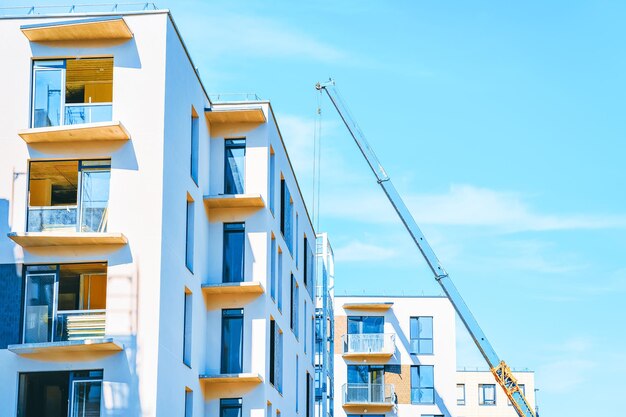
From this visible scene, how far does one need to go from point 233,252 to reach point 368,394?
1477 inches

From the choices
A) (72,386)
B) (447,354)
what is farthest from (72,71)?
(447,354)

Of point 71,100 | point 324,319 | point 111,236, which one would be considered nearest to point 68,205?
point 111,236

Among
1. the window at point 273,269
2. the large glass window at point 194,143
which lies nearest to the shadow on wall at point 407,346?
the window at point 273,269

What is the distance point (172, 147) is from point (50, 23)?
182 inches

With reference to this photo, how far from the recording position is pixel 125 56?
30750 millimetres

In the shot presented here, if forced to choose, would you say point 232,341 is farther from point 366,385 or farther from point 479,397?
point 479,397

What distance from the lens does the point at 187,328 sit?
108 ft

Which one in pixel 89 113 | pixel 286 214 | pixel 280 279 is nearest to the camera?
pixel 89 113

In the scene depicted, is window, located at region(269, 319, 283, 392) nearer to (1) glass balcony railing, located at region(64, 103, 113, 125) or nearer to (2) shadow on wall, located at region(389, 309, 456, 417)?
(1) glass balcony railing, located at region(64, 103, 113, 125)

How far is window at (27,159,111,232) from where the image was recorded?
2992 cm

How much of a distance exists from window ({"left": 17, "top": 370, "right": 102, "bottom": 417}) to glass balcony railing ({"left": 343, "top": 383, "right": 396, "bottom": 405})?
43608 millimetres

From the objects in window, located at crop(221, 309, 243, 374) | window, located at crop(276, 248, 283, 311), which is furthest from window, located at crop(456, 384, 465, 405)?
window, located at crop(221, 309, 243, 374)

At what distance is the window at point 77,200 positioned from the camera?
98.2ft

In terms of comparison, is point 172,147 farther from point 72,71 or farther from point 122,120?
point 72,71
